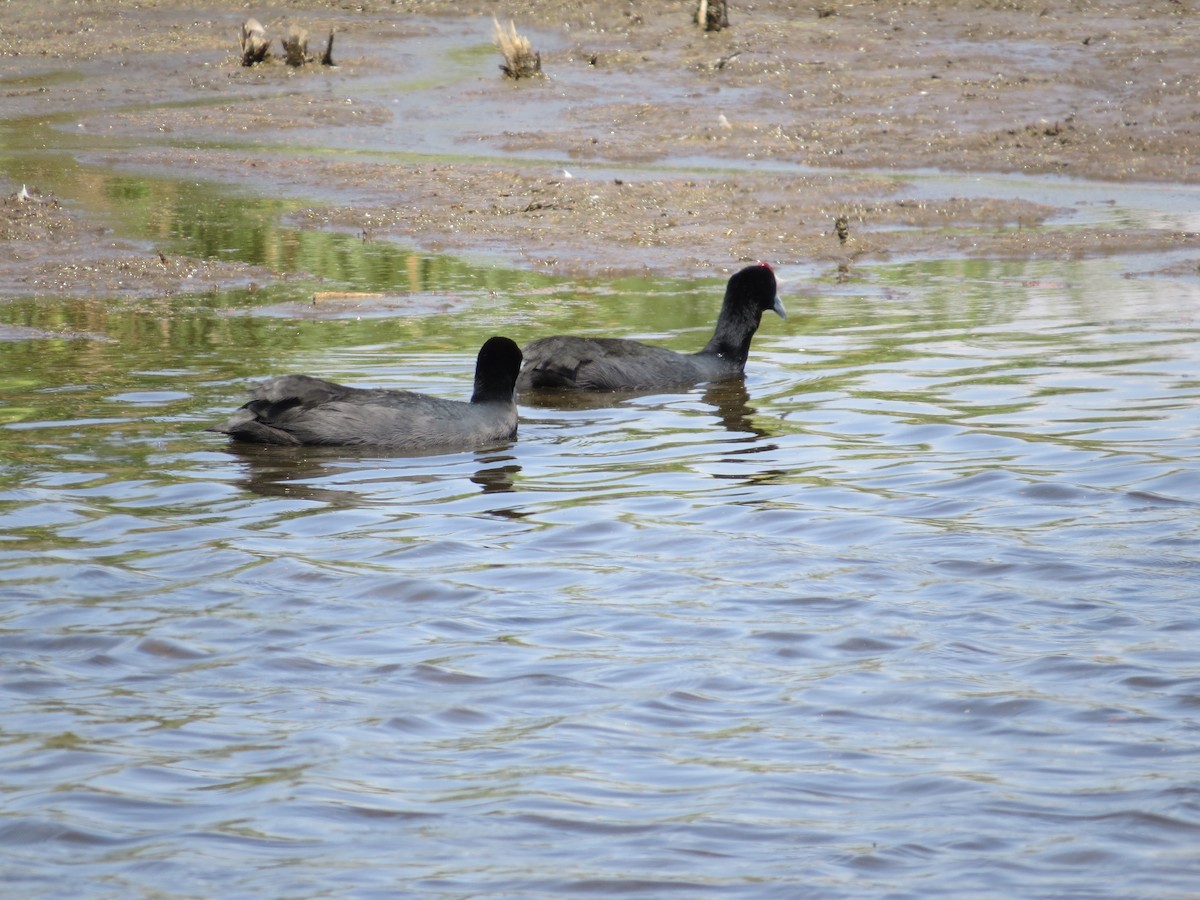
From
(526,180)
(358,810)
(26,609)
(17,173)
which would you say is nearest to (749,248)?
(526,180)

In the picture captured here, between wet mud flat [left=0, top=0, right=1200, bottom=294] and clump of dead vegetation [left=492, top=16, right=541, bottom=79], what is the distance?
303 mm

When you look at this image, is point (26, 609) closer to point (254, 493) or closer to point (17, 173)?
point (254, 493)

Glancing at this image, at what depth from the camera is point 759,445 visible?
10.1 meters

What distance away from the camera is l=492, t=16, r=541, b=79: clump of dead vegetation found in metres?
24.6

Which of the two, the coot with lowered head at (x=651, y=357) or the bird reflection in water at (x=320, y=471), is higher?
the coot with lowered head at (x=651, y=357)

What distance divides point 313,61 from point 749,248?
12.4 metres

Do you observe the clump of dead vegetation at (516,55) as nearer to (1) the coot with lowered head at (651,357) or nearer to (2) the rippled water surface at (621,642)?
(1) the coot with lowered head at (651,357)

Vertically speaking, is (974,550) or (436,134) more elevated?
(436,134)

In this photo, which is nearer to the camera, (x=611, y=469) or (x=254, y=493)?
(x=254, y=493)

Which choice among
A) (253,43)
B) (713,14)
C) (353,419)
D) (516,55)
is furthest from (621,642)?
(253,43)

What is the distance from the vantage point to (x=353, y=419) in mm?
9875

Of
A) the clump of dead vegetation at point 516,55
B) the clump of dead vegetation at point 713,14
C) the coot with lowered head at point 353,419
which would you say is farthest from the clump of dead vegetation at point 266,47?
the coot with lowered head at point 353,419

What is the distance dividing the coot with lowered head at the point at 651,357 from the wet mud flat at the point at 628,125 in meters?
3.41

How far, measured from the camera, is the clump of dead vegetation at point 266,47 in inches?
1051
